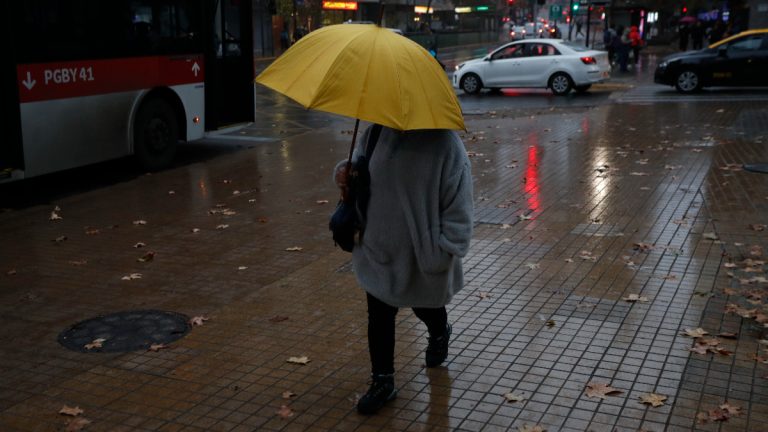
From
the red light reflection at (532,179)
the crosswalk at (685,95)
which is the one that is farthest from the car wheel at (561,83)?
the red light reflection at (532,179)

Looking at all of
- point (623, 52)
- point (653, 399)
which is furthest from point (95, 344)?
point (623, 52)

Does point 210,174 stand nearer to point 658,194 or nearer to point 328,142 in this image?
point 328,142

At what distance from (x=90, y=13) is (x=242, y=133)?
613cm

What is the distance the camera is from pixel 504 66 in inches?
1016

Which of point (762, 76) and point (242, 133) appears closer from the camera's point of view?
point (242, 133)

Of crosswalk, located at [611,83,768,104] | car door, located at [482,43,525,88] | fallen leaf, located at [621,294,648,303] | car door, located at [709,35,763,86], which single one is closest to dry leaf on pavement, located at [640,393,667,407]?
fallen leaf, located at [621,294,648,303]

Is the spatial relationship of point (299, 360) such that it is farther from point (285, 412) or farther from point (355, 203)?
point (355, 203)

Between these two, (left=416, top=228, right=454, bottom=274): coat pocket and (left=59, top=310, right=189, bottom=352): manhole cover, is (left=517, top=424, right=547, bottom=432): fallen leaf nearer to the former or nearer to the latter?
(left=416, top=228, right=454, bottom=274): coat pocket

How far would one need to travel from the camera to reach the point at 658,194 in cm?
1077

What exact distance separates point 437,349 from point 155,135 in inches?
353

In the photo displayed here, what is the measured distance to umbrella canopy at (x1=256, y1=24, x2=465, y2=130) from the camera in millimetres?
4324

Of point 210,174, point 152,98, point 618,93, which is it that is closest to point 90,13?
point 152,98

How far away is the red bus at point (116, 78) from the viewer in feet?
35.7

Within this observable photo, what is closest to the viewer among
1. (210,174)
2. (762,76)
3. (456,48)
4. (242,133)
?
(210,174)
